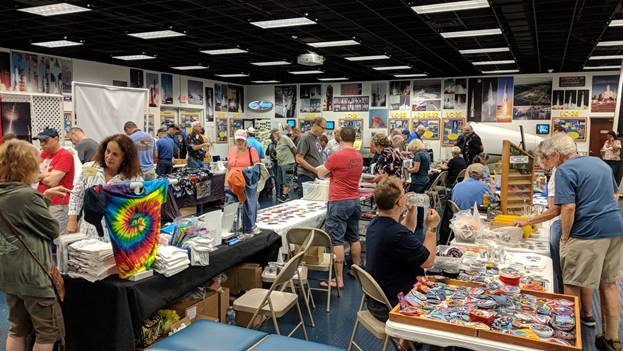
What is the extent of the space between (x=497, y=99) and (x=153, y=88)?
10626 mm

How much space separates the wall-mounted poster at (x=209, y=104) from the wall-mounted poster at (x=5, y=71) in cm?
696

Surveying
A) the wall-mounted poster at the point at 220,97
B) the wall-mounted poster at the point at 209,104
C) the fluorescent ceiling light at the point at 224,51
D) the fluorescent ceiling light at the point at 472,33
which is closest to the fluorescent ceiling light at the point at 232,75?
the wall-mounted poster at the point at 209,104

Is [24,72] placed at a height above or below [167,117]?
above

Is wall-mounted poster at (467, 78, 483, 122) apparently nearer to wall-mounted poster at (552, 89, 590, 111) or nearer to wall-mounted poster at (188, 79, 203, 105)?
wall-mounted poster at (552, 89, 590, 111)

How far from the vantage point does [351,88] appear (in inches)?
663

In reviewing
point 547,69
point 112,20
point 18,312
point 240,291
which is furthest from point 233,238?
point 547,69

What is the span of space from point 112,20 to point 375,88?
34.1ft

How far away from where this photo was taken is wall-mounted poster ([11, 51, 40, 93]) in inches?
407

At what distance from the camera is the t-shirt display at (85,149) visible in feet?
20.2

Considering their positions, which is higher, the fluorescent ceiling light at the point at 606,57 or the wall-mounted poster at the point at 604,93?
the fluorescent ceiling light at the point at 606,57

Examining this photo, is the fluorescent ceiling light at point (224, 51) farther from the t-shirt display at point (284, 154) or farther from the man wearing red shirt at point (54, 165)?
the man wearing red shirt at point (54, 165)

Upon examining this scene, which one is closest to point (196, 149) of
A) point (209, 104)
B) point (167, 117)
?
point (167, 117)

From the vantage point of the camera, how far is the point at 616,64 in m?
12.3

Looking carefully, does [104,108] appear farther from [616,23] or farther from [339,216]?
[616,23]
